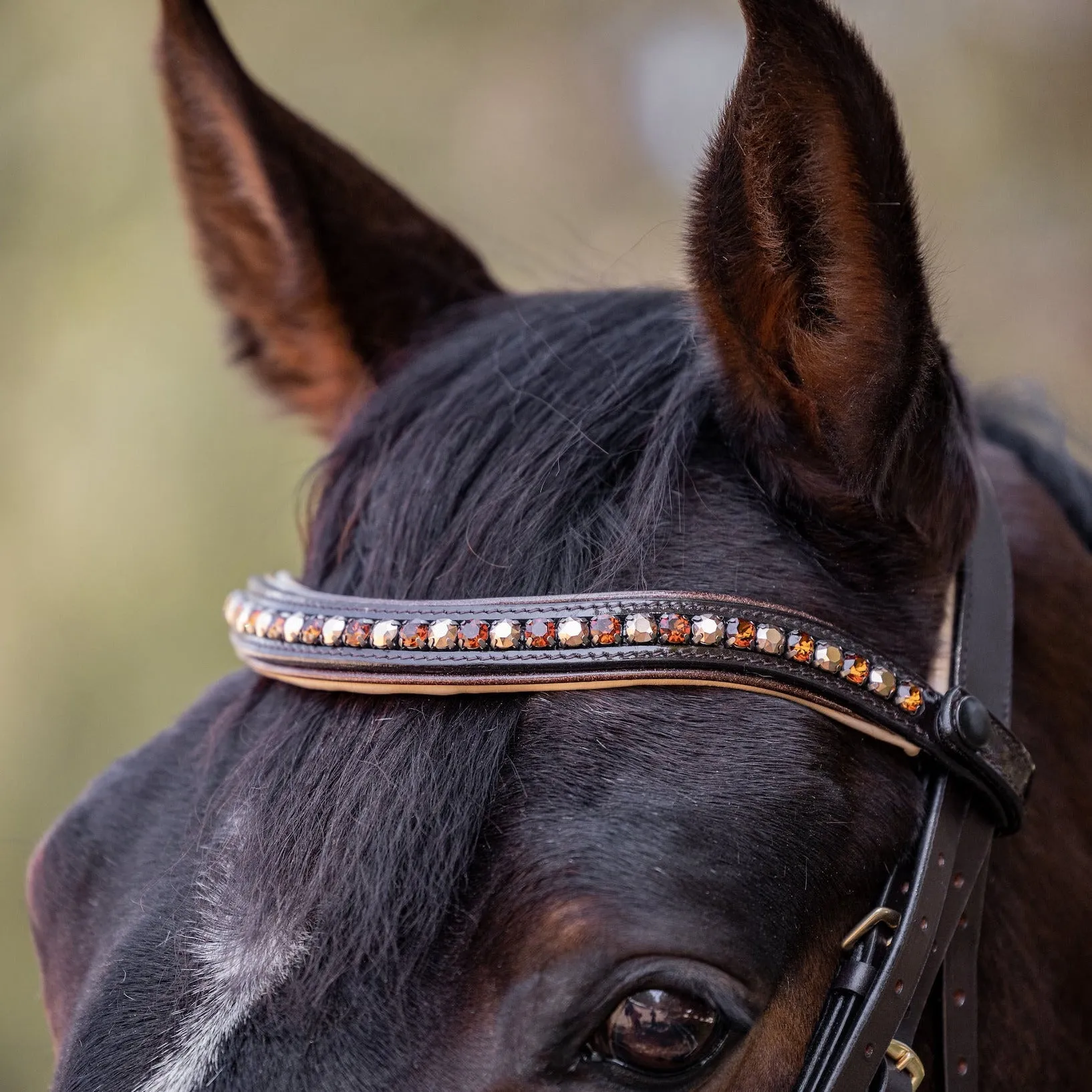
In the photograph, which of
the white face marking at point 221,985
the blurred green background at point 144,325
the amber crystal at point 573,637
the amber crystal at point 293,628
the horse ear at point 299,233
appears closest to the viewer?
the white face marking at point 221,985

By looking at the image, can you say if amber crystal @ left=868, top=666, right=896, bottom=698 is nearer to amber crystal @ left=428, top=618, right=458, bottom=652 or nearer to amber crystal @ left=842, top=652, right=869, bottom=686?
amber crystal @ left=842, top=652, right=869, bottom=686

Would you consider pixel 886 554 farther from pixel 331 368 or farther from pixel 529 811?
pixel 331 368

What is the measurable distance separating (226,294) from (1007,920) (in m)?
1.55

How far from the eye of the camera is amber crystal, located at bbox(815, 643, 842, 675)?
1.17 m

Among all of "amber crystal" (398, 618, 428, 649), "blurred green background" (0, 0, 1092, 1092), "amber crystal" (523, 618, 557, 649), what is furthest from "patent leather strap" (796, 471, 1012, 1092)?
"blurred green background" (0, 0, 1092, 1092)

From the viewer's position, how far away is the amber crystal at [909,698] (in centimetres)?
121

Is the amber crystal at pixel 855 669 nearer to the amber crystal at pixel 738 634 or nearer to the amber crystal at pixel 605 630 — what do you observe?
the amber crystal at pixel 738 634

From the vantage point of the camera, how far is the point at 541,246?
235 centimetres

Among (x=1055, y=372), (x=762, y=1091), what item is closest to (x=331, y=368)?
(x=762, y=1091)

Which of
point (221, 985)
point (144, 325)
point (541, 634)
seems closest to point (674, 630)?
point (541, 634)

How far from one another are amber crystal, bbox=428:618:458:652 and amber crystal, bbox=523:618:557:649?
73 mm

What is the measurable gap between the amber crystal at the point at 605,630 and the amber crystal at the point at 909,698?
1.07 feet

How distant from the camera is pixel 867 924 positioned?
3.84 ft

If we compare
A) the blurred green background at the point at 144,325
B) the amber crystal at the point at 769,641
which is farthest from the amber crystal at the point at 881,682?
the blurred green background at the point at 144,325
